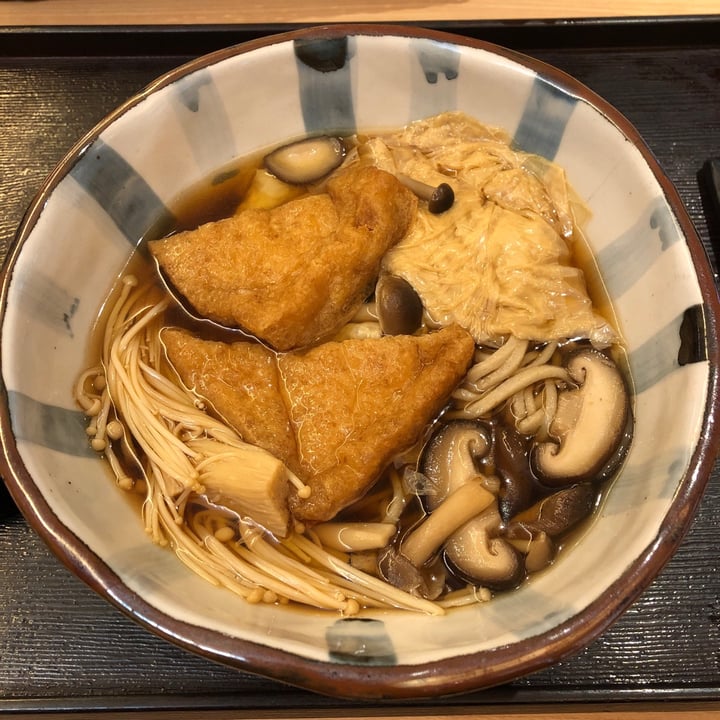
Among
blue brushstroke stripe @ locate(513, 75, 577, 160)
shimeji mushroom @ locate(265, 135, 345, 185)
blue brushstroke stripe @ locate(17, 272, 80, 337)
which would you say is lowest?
blue brushstroke stripe @ locate(17, 272, 80, 337)

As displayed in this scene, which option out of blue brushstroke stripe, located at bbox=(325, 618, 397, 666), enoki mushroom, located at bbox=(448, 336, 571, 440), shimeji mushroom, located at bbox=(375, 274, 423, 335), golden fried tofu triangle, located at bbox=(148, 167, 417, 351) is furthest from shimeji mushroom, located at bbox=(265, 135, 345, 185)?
blue brushstroke stripe, located at bbox=(325, 618, 397, 666)

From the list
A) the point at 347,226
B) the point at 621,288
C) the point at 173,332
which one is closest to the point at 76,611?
the point at 173,332

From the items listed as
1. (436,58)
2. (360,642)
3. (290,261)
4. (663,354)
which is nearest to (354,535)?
(360,642)

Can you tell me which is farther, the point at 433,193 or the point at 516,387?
the point at 433,193

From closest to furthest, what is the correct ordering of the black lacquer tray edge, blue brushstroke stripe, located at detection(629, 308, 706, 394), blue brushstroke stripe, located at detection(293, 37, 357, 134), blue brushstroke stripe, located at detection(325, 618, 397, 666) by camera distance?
blue brushstroke stripe, located at detection(325, 618, 397, 666) < blue brushstroke stripe, located at detection(629, 308, 706, 394) < blue brushstroke stripe, located at detection(293, 37, 357, 134) < the black lacquer tray edge

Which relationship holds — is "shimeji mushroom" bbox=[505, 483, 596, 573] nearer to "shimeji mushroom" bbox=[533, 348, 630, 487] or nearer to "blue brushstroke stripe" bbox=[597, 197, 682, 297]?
"shimeji mushroom" bbox=[533, 348, 630, 487]

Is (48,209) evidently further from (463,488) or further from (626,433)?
(626,433)

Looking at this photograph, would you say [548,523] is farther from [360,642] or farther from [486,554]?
[360,642]
